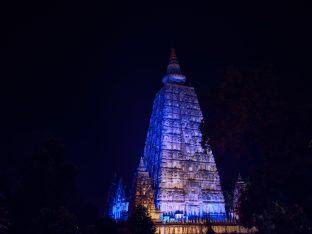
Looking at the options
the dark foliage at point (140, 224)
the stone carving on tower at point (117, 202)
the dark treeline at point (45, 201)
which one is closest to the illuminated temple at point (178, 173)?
the stone carving on tower at point (117, 202)

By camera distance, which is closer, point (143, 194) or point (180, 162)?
point (143, 194)

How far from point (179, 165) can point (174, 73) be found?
13.0 m

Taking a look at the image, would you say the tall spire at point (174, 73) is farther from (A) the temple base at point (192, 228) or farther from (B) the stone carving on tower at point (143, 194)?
(A) the temple base at point (192, 228)

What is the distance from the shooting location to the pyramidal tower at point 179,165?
32.2 m

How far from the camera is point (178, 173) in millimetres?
33844

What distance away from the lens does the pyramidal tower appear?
32.2 m

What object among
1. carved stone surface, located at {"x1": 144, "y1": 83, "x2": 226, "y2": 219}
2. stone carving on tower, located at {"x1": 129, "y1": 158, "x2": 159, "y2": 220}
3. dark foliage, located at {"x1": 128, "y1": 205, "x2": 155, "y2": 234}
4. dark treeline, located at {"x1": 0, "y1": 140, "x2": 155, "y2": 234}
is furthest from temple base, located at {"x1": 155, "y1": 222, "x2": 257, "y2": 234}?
dark foliage, located at {"x1": 128, "y1": 205, "x2": 155, "y2": 234}

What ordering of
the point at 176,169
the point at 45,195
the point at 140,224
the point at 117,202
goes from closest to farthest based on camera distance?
the point at 45,195 < the point at 140,224 < the point at 176,169 < the point at 117,202

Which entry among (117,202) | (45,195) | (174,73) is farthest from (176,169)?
(45,195)

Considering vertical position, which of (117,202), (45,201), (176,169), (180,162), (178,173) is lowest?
(45,201)

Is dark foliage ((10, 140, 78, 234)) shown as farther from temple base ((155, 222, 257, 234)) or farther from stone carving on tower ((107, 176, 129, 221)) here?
stone carving on tower ((107, 176, 129, 221))

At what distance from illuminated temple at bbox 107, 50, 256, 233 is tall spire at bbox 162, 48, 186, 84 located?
111 centimetres

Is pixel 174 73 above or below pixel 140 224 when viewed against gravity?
above

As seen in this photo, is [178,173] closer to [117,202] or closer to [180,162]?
[180,162]
